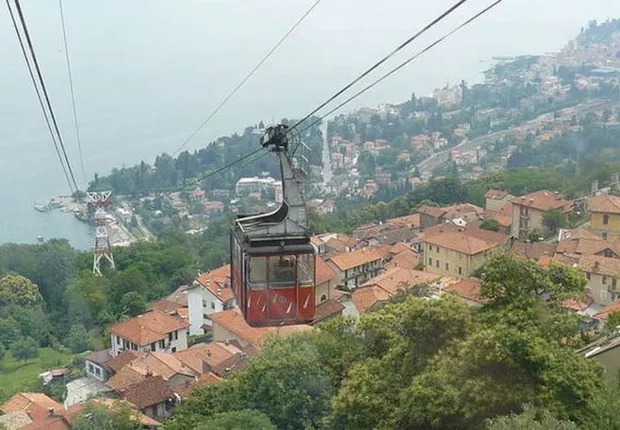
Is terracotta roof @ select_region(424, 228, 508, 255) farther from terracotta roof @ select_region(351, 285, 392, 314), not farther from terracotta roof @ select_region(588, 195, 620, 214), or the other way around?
terracotta roof @ select_region(351, 285, 392, 314)

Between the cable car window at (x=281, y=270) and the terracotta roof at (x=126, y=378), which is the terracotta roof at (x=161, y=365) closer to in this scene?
the terracotta roof at (x=126, y=378)

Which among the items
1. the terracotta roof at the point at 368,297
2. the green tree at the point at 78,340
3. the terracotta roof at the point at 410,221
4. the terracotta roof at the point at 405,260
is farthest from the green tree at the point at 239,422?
the terracotta roof at the point at 410,221

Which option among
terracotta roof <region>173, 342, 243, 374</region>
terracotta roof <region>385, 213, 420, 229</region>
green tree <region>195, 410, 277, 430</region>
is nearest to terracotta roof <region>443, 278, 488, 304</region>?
terracotta roof <region>173, 342, 243, 374</region>

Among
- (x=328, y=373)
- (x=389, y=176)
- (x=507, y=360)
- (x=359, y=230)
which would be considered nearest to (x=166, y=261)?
(x=359, y=230)

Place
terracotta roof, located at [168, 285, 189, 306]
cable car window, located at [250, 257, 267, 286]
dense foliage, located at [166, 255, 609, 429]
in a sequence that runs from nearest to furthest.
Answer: cable car window, located at [250, 257, 267, 286]
dense foliage, located at [166, 255, 609, 429]
terracotta roof, located at [168, 285, 189, 306]

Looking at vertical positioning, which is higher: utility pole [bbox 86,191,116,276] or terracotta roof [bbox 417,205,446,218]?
terracotta roof [bbox 417,205,446,218]
